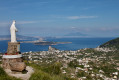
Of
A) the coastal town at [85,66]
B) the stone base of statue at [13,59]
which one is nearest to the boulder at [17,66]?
the stone base of statue at [13,59]

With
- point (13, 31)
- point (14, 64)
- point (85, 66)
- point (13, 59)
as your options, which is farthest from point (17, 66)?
point (85, 66)

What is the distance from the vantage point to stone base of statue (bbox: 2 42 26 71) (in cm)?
878

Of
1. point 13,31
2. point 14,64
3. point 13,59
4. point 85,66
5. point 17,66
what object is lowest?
point 85,66

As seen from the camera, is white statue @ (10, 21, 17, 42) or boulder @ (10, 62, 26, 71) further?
white statue @ (10, 21, 17, 42)

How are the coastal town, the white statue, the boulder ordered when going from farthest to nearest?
the coastal town
the white statue
the boulder

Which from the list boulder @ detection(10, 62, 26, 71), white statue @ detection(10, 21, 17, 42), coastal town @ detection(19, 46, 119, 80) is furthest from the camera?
coastal town @ detection(19, 46, 119, 80)

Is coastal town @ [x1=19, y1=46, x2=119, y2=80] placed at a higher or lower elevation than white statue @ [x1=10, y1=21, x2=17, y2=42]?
lower

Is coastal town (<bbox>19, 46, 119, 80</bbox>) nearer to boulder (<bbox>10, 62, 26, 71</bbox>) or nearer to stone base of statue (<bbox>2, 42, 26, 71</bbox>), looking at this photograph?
stone base of statue (<bbox>2, 42, 26, 71</bbox>)

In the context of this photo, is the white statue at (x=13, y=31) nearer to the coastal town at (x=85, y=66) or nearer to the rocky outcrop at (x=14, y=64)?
the rocky outcrop at (x=14, y=64)

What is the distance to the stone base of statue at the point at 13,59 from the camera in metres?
8.78

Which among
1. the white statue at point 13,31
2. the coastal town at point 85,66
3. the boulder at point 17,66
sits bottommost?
the coastal town at point 85,66

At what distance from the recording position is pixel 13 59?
9.35 metres

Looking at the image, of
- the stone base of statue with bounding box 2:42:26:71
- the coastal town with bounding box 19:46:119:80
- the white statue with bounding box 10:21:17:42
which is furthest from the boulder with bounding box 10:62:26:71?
the coastal town with bounding box 19:46:119:80

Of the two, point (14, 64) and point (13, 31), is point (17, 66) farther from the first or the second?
point (13, 31)
